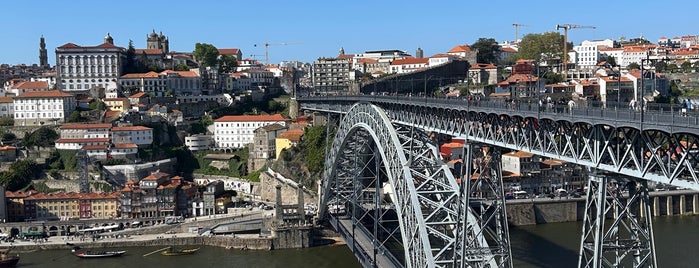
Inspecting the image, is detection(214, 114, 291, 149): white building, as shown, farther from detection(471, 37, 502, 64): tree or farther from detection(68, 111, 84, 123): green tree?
detection(471, 37, 502, 64): tree

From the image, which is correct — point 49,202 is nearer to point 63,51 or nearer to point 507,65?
point 63,51

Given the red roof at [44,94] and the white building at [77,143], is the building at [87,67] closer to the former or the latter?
the red roof at [44,94]

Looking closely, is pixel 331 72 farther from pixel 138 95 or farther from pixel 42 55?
pixel 42 55

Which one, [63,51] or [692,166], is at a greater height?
[63,51]

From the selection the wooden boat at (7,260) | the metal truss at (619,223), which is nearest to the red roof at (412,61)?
the wooden boat at (7,260)

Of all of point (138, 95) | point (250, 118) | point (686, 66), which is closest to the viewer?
point (250, 118)

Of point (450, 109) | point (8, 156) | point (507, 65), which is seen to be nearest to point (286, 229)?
point (450, 109)

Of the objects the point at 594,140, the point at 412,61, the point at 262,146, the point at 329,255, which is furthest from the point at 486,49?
the point at 594,140
